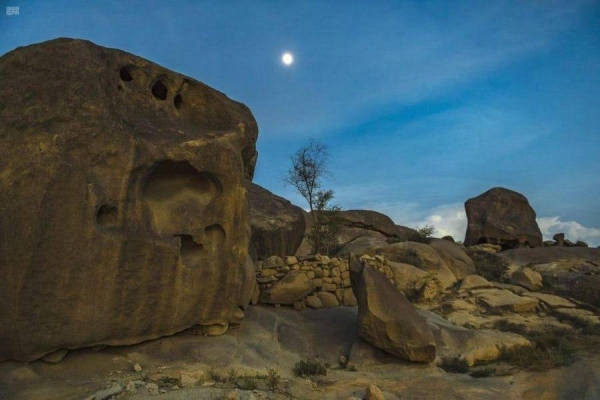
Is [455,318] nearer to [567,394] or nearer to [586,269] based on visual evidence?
[567,394]

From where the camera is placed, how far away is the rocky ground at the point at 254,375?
227 inches

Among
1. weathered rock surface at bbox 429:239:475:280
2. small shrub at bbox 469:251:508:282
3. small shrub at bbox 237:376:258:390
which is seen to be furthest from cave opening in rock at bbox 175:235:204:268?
small shrub at bbox 469:251:508:282

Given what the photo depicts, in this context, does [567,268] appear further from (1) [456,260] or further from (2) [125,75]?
(2) [125,75]

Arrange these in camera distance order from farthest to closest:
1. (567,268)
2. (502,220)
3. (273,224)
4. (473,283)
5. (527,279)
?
(502,220) < (567,268) < (527,279) < (473,283) < (273,224)

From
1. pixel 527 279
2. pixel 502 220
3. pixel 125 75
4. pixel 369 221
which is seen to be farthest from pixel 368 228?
pixel 125 75

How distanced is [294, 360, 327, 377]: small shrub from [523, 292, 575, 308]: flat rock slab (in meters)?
10.5

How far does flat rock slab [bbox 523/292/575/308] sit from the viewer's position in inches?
556

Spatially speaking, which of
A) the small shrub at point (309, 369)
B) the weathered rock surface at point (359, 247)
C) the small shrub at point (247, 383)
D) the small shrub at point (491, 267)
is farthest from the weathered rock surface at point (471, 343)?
the small shrub at point (491, 267)

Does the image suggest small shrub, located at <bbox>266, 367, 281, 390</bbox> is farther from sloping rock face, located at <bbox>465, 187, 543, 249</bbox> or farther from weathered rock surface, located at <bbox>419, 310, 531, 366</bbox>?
sloping rock face, located at <bbox>465, 187, 543, 249</bbox>

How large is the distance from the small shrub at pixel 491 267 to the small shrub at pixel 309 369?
12.7 m

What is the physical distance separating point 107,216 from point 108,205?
23 cm

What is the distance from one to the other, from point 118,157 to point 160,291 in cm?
252

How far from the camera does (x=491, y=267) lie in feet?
60.6

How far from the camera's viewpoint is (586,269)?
62.9ft
